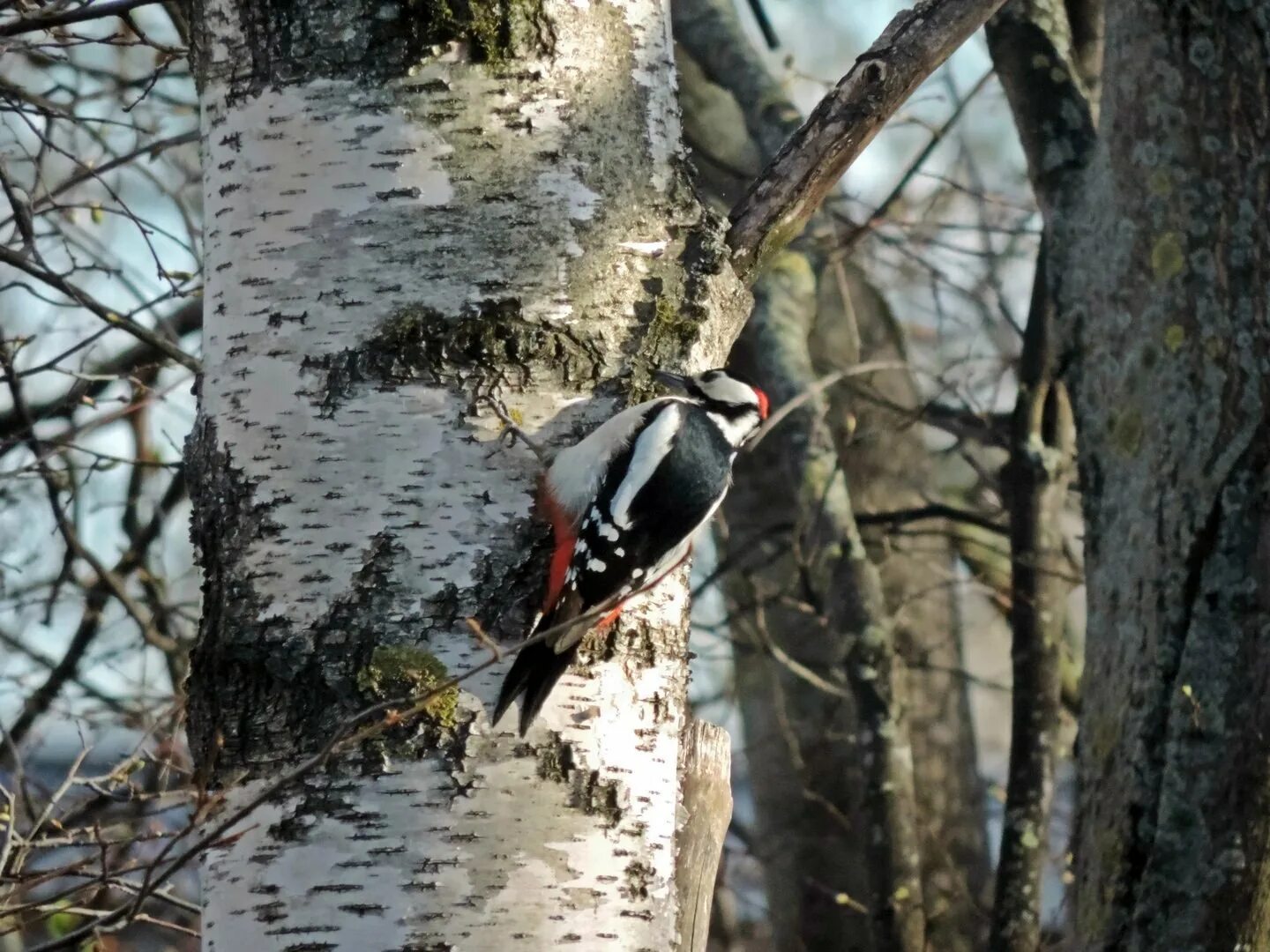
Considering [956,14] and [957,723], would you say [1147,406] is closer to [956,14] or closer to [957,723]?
[956,14]

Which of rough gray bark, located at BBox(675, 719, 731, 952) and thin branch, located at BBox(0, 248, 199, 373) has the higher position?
thin branch, located at BBox(0, 248, 199, 373)

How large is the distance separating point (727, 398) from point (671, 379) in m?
0.70

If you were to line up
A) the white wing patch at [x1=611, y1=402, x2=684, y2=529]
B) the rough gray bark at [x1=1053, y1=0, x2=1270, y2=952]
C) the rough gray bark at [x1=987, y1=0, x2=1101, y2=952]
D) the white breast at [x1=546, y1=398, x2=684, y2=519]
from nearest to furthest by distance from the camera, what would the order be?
the white breast at [x1=546, y1=398, x2=684, y2=519] → the white wing patch at [x1=611, y1=402, x2=684, y2=529] → the rough gray bark at [x1=1053, y1=0, x2=1270, y2=952] → the rough gray bark at [x1=987, y1=0, x2=1101, y2=952]

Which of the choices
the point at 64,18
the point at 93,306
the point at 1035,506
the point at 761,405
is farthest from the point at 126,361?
the point at 1035,506

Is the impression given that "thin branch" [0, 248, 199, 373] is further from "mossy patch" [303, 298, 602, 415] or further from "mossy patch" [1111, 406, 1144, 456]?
"mossy patch" [1111, 406, 1144, 456]

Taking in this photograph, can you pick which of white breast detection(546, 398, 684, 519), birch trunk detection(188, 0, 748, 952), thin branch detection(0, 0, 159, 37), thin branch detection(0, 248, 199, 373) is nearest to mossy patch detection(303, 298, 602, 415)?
birch trunk detection(188, 0, 748, 952)

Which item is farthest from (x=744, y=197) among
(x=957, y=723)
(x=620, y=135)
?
(x=957, y=723)

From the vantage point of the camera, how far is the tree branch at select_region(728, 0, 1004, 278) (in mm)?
2375

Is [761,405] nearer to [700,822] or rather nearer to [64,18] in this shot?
[700,822]

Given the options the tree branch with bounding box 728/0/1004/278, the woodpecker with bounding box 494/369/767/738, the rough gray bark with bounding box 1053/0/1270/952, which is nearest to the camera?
the woodpecker with bounding box 494/369/767/738

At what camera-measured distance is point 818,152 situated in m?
2.39

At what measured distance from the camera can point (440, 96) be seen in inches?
81.4

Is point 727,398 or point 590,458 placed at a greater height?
point 727,398

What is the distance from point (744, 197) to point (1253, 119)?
1496 millimetres
